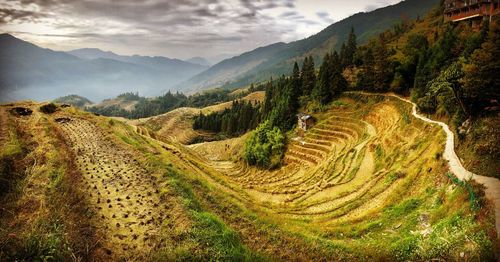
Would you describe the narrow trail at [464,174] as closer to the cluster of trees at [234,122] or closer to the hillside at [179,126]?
the cluster of trees at [234,122]

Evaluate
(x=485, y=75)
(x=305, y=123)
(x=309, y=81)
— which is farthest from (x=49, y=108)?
(x=309, y=81)

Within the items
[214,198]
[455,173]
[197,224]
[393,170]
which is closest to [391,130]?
[393,170]

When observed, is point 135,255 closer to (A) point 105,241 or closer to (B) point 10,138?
(A) point 105,241

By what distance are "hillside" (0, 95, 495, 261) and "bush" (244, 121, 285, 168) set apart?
1862cm

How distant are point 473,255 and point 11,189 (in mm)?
17996

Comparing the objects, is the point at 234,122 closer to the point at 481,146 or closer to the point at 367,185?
the point at 367,185

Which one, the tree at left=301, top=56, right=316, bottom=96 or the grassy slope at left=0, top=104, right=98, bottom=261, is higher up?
the tree at left=301, top=56, right=316, bottom=96

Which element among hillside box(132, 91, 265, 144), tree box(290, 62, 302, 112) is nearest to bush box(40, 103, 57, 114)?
tree box(290, 62, 302, 112)

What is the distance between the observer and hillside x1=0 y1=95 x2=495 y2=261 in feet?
32.1

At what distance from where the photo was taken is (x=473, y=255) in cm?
792

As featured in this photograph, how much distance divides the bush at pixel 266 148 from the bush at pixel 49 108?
31.9 meters

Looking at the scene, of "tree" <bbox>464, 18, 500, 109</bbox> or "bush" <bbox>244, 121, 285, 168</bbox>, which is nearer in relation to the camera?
"tree" <bbox>464, 18, 500, 109</bbox>

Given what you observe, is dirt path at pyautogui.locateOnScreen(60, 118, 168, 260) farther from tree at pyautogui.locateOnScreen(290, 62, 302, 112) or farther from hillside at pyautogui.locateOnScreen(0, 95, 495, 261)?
tree at pyautogui.locateOnScreen(290, 62, 302, 112)

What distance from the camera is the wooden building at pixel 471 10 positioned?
48.8 m
